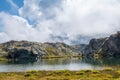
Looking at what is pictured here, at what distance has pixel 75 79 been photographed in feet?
270

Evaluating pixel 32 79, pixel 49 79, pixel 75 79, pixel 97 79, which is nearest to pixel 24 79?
pixel 32 79

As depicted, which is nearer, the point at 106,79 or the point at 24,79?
the point at 106,79

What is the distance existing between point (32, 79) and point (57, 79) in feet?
27.4

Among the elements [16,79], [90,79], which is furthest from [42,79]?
[90,79]

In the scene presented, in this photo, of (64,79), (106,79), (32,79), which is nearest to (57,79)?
(64,79)

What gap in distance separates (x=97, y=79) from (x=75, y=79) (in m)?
6.94

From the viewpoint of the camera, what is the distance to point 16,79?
87.6m

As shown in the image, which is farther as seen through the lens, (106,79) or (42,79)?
(42,79)

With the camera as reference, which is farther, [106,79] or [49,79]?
[49,79]

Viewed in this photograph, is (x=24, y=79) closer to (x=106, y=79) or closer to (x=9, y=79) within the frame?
(x=9, y=79)

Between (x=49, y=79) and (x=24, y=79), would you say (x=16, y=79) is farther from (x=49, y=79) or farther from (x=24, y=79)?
(x=49, y=79)

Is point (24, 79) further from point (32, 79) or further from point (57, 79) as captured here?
point (57, 79)

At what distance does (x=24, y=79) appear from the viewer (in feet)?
286

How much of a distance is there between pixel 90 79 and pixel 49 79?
1343cm
